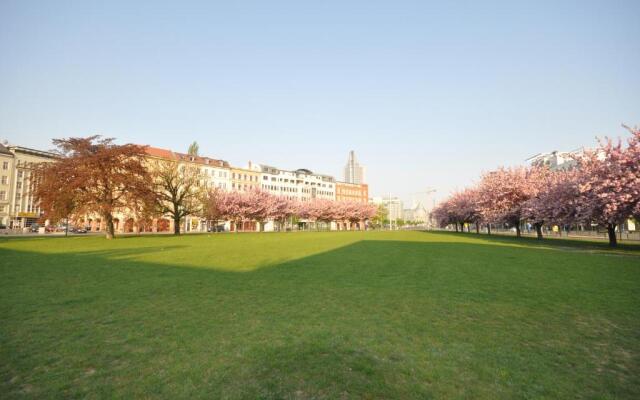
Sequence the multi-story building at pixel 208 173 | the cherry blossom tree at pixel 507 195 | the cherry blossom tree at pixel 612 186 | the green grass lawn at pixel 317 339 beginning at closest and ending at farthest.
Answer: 1. the green grass lawn at pixel 317 339
2. the cherry blossom tree at pixel 612 186
3. the cherry blossom tree at pixel 507 195
4. the multi-story building at pixel 208 173

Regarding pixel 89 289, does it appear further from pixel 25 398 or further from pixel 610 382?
pixel 610 382

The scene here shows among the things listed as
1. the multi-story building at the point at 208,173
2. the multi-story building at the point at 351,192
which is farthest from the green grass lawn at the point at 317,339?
the multi-story building at the point at 351,192

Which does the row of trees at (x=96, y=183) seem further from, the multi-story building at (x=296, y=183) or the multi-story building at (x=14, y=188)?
the multi-story building at (x=296, y=183)

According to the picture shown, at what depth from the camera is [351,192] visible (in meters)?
163

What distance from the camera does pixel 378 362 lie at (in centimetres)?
475

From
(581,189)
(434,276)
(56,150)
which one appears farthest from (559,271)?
(56,150)

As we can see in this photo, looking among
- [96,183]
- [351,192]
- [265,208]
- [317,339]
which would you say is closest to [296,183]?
[351,192]

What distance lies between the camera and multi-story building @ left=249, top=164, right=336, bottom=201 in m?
129

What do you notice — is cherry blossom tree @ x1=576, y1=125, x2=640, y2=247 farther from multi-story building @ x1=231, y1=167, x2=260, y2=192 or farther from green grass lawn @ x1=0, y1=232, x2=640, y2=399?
multi-story building @ x1=231, y1=167, x2=260, y2=192

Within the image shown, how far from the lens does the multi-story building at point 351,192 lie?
157000 millimetres

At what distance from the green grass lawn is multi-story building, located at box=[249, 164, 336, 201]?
11388 cm

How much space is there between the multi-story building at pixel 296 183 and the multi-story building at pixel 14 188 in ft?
212

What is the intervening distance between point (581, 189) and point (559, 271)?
1519cm

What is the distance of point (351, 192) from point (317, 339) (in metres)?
158
